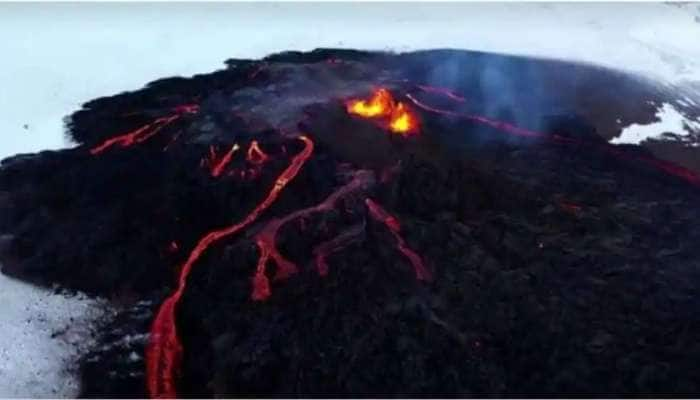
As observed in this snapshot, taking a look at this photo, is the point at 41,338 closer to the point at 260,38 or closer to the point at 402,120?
the point at 402,120

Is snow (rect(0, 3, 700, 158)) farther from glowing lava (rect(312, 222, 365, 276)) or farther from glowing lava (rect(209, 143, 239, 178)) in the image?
glowing lava (rect(312, 222, 365, 276))

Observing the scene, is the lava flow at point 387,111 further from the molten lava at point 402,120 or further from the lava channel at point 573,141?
the lava channel at point 573,141

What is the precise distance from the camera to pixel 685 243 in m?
10.0

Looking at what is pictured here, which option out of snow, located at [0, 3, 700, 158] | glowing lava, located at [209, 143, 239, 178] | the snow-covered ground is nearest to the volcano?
glowing lava, located at [209, 143, 239, 178]

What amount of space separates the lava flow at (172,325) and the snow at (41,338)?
0.80 meters

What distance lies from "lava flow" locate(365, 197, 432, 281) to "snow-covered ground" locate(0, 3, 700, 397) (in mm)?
5275

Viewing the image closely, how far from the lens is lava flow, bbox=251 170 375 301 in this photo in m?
9.48

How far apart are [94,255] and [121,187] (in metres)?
1.30

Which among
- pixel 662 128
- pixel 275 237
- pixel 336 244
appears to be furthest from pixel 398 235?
pixel 662 128

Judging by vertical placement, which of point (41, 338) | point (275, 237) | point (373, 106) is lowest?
point (41, 338)

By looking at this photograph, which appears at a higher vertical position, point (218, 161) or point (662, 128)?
point (662, 128)

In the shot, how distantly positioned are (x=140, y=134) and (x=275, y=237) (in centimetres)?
366

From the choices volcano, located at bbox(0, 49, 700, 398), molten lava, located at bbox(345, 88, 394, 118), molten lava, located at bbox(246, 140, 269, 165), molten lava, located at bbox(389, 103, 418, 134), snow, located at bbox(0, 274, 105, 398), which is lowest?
snow, located at bbox(0, 274, 105, 398)

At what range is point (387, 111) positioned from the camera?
478 inches
